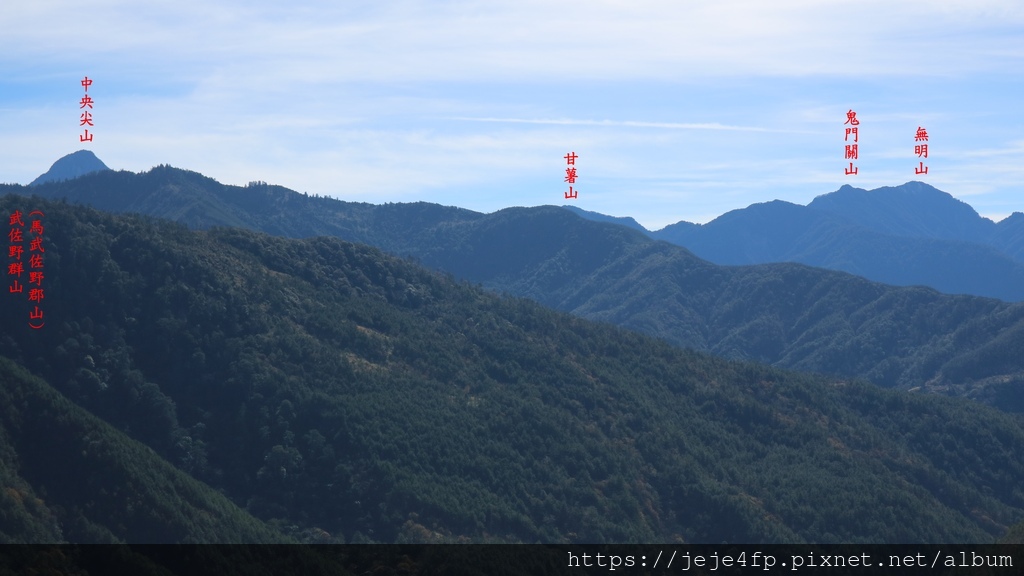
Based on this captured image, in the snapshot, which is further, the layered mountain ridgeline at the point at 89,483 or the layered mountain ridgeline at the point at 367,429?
the layered mountain ridgeline at the point at 367,429

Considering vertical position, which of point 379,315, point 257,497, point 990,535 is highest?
point 379,315

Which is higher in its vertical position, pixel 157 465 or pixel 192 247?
pixel 192 247

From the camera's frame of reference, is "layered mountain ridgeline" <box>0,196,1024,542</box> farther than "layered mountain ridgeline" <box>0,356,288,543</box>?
Yes

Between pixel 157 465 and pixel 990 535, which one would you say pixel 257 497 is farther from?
pixel 990 535
